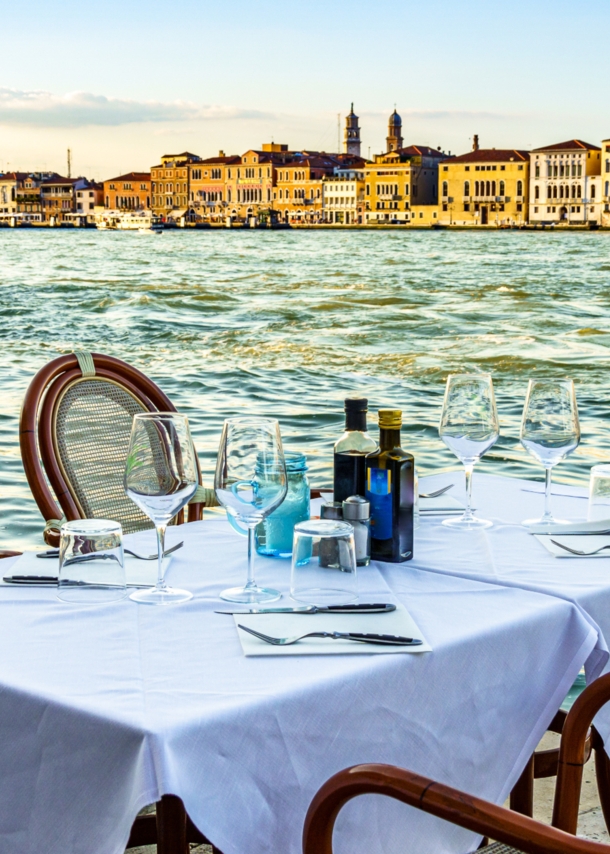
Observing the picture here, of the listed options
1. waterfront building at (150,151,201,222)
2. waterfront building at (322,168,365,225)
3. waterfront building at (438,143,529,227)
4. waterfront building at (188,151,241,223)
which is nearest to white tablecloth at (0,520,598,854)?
waterfront building at (438,143,529,227)

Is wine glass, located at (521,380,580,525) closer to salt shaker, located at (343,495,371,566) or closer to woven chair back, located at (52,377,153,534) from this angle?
salt shaker, located at (343,495,371,566)

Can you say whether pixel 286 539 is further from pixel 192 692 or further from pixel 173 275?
pixel 173 275

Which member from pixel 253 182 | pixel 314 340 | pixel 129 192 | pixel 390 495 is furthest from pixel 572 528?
pixel 129 192

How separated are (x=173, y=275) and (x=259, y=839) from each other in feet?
66.5

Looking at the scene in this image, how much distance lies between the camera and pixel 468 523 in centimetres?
137

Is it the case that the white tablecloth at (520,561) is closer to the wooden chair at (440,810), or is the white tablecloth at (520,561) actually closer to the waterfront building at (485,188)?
the wooden chair at (440,810)

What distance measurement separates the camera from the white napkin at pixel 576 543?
1241 millimetres

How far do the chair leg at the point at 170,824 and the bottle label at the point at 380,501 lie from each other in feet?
1.35

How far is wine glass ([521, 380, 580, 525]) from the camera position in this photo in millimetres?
1355

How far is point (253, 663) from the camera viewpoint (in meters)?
0.89

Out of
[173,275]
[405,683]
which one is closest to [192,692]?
[405,683]

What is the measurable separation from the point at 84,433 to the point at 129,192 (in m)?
86.1

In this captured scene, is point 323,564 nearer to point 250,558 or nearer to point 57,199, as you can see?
point 250,558

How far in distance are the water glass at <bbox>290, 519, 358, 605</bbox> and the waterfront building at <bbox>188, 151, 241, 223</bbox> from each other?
8027cm
